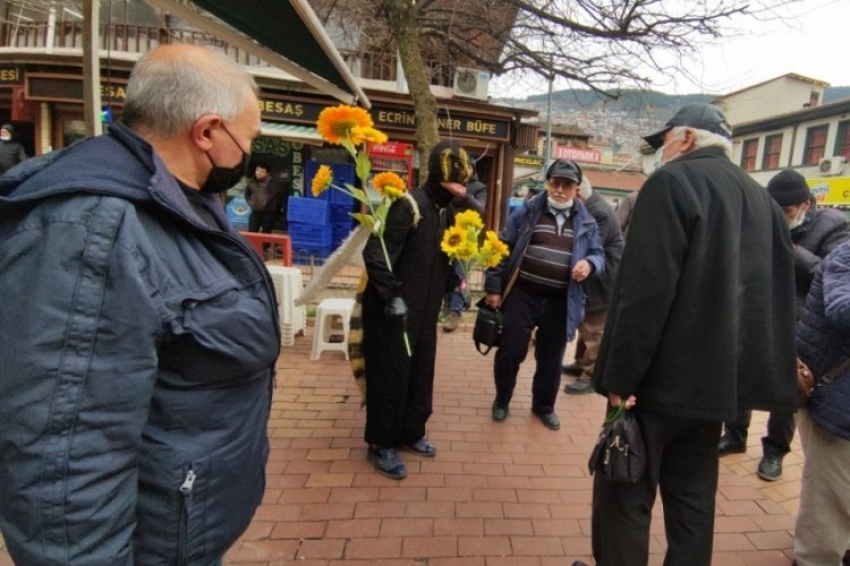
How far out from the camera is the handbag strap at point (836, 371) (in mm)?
2148

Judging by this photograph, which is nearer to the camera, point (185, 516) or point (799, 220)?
point (185, 516)

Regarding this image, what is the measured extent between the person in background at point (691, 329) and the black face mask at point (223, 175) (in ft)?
4.41

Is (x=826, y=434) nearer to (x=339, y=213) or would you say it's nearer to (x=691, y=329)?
(x=691, y=329)

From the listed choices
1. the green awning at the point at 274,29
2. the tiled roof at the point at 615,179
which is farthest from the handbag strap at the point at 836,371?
the tiled roof at the point at 615,179

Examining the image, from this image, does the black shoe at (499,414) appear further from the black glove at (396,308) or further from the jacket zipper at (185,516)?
the jacket zipper at (185,516)

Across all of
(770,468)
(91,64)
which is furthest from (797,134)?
(91,64)

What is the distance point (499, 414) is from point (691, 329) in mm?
2349

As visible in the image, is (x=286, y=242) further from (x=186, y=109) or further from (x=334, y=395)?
(x=186, y=109)

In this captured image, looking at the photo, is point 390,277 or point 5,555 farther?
point 390,277

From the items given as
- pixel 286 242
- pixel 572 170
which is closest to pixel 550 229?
pixel 572 170

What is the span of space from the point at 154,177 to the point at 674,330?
1.70m

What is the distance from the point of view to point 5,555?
2.22 metres

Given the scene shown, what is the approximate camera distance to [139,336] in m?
1.00

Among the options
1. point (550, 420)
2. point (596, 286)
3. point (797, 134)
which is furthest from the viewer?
point (797, 134)
